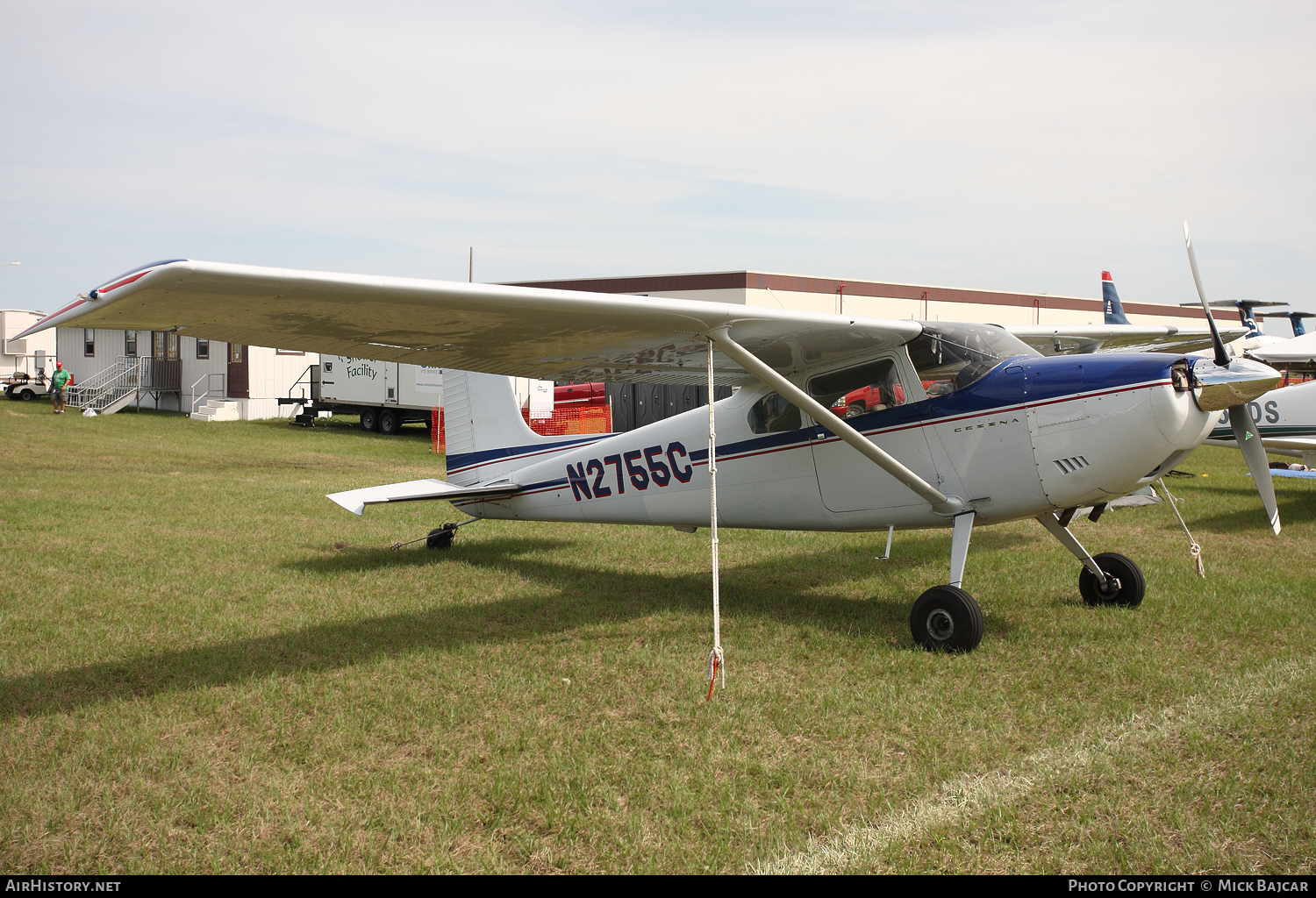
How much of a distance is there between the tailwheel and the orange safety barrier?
1220 centimetres

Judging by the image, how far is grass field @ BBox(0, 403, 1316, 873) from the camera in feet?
11.4

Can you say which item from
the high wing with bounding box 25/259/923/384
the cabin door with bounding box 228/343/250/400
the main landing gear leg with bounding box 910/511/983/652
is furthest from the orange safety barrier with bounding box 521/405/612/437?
the cabin door with bounding box 228/343/250/400

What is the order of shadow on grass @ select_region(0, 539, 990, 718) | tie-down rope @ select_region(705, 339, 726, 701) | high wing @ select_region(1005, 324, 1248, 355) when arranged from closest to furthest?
1. tie-down rope @ select_region(705, 339, 726, 701)
2. shadow on grass @ select_region(0, 539, 990, 718)
3. high wing @ select_region(1005, 324, 1248, 355)

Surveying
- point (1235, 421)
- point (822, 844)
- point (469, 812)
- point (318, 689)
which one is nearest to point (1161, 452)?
point (1235, 421)

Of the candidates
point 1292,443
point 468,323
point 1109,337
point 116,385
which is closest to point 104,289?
point 468,323

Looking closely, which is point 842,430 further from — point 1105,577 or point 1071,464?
point 1105,577

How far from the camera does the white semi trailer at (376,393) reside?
26.3 metres

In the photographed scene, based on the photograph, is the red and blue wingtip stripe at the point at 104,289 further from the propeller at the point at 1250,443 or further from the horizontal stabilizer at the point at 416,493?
the propeller at the point at 1250,443

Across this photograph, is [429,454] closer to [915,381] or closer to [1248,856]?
[915,381]

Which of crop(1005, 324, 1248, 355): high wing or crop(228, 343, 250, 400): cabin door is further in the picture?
crop(228, 343, 250, 400): cabin door

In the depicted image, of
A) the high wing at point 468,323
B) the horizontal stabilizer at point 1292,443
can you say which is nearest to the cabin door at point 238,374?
the high wing at point 468,323

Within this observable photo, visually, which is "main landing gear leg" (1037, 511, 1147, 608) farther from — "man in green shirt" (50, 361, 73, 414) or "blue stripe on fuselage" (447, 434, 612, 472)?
"man in green shirt" (50, 361, 73, 414)

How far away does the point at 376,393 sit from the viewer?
27.7 meters

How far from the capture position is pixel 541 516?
29.1 ft
